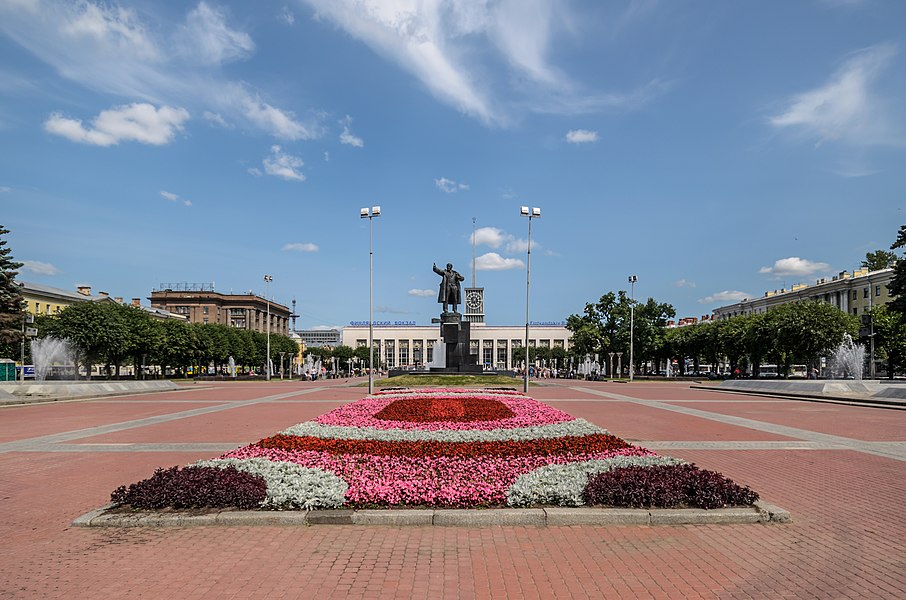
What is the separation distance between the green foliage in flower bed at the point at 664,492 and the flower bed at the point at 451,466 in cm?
2

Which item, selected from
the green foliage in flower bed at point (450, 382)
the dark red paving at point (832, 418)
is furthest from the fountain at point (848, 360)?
the green foliage in flower bed at point (450, 382)

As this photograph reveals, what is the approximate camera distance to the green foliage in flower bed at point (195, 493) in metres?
7.23

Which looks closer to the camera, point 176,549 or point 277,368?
point 176,549

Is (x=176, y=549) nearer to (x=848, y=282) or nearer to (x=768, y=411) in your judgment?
(x=768, y=411)

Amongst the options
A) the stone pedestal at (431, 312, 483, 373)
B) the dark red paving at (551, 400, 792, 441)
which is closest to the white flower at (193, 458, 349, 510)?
the dark red paving at (551, 400, 792, 441)

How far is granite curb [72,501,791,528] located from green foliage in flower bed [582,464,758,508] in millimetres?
233

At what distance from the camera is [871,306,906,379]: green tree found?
51.5 meters

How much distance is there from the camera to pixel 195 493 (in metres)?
7.27

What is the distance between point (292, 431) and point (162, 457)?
262 cm

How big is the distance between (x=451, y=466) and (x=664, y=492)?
3.13 meters

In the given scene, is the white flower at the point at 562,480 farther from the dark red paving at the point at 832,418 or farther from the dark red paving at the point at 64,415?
the dark red paving at the point at 64,415

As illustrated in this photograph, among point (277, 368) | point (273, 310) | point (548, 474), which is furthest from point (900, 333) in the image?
point (273, 310)

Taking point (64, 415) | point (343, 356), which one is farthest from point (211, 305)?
point (64, 415)

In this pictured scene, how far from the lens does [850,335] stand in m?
47.8
